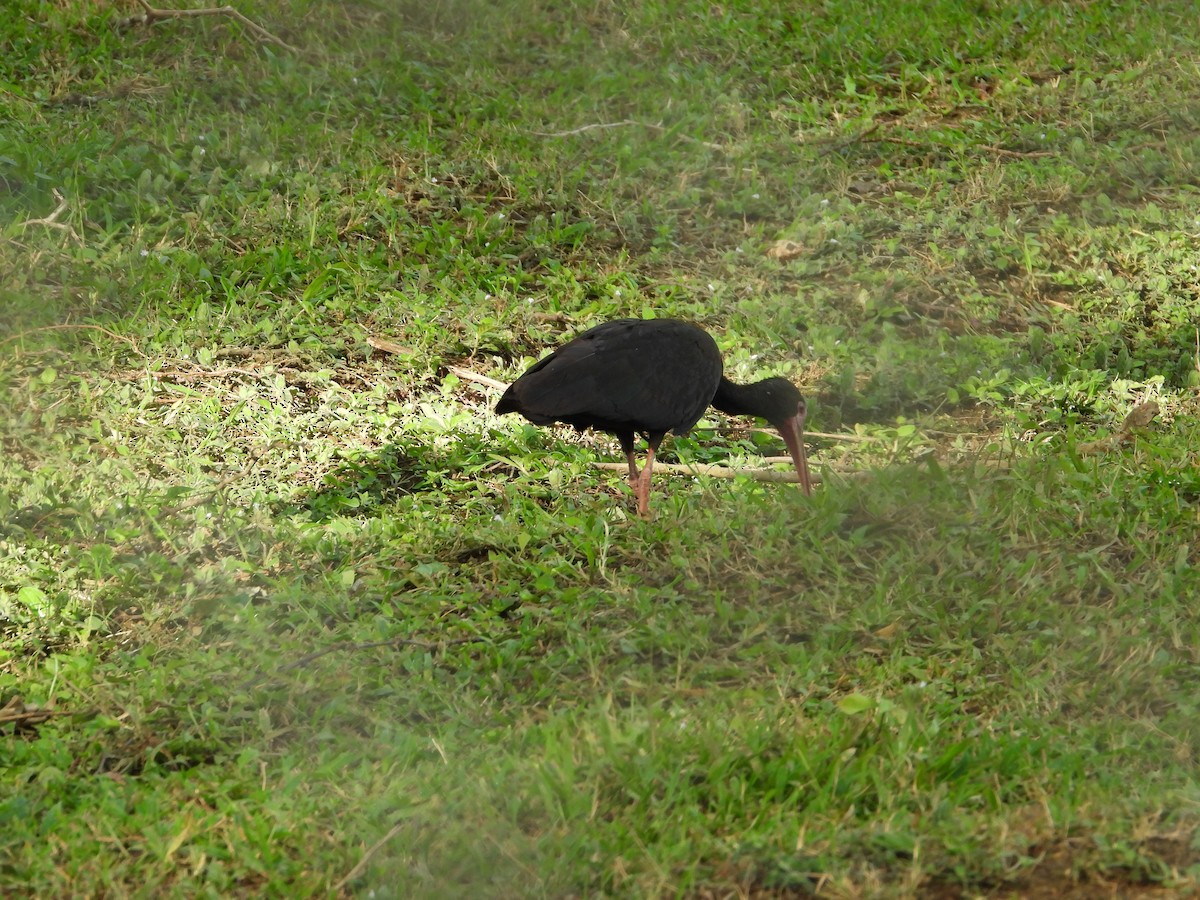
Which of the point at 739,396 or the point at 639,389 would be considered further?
the point at 739,396

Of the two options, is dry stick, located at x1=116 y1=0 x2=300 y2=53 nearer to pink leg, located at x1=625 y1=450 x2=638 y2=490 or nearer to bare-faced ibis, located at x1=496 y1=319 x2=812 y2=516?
bare-faced ibis, located at x1=496 y1=319 x2=812 y2=516

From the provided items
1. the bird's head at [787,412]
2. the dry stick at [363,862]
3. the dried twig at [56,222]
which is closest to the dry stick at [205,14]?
the dried twig at [56,222]

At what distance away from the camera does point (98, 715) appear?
4168 mm

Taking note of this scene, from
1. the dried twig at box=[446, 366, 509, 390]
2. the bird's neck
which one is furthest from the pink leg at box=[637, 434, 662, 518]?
the dried twig at box=[446, 366, 509, 390]

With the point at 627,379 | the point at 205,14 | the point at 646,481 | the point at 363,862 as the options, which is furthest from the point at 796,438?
the point at 205,14

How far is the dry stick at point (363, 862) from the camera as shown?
11.3 feet

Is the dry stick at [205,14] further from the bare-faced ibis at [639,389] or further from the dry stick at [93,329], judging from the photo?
the bare-faced ibis at [639,389]

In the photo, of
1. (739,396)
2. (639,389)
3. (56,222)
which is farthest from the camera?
(56,222)

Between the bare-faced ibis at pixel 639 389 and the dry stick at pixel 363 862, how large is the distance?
2104 millimetres

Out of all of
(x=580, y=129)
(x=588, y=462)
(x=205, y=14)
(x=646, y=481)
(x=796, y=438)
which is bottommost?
(x=588, y=462)

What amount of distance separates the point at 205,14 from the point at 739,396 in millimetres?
5060

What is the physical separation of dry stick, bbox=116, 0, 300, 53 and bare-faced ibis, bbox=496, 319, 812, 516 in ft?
14.4

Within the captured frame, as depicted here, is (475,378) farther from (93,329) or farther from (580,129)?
(580,129)

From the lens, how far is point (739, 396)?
5.99 m
